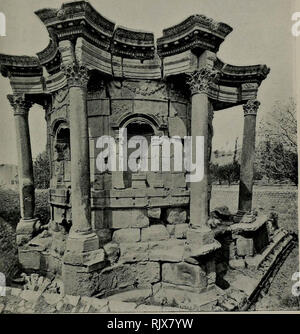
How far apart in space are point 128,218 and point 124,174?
1004 millimetres

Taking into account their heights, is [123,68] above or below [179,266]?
above

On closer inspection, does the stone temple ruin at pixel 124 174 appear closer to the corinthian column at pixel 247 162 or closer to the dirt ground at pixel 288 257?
the dirt ground at pixel 288 257

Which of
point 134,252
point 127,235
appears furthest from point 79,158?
point 134,252

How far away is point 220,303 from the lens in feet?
15.3

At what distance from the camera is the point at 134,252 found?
5105 millimetres

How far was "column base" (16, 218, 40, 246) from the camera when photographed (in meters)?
6.26

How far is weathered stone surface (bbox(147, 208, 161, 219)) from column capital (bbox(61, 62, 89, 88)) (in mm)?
3011

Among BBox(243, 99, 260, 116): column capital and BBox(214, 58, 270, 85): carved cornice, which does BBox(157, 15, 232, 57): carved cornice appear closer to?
BBox(214, 58, 270, 85): carved cornice

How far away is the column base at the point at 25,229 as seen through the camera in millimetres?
6262

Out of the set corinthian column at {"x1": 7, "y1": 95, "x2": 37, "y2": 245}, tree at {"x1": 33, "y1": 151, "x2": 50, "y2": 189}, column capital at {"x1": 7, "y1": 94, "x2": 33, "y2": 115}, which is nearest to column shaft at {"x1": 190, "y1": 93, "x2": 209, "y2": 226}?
corinthian column at {"x1": 7, "y1": 95, "x2": 37, "y2": 245}

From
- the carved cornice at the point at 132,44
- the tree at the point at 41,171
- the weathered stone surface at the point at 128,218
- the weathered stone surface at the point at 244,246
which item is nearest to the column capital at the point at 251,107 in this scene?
the carved cornice at the point at 132,44
